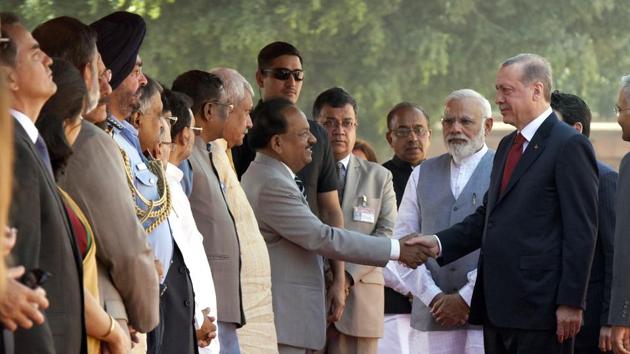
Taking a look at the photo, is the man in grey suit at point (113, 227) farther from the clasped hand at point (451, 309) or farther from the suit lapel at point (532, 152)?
the clasped hand at point (451, 309)

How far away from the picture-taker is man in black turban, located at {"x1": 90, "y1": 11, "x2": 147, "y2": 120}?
Result: 5.71 meters

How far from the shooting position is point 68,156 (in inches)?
183

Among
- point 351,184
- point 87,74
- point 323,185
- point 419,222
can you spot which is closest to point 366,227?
point 351,184

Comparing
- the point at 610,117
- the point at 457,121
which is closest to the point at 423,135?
the point at 457,121

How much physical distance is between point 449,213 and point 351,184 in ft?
3.14

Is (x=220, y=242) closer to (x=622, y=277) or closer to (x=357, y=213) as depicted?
(x=622, y=277)

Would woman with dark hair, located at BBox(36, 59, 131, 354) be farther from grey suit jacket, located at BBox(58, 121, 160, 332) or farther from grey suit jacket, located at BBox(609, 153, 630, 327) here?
grey suit jacket, located at BBox(609, 153, 630, 327)

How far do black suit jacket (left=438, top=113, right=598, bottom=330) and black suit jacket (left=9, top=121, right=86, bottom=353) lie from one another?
9.92 feet

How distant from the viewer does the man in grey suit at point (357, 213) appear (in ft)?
28.8

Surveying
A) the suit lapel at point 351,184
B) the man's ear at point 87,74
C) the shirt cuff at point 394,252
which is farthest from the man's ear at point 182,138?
the suit lapel at point 351,184

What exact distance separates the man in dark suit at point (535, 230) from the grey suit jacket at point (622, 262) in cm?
20

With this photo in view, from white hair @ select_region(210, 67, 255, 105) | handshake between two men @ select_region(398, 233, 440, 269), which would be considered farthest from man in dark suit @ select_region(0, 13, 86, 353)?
handshake between two men @ select_region(398, 233, 440, 269)

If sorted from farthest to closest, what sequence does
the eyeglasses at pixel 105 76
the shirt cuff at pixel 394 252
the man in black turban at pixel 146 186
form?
the shirt cuff at pixel 394 252 → the man in black turban at pixel 146 186 → the eyeglasses at pixel 105 76

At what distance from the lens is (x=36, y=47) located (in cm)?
451
